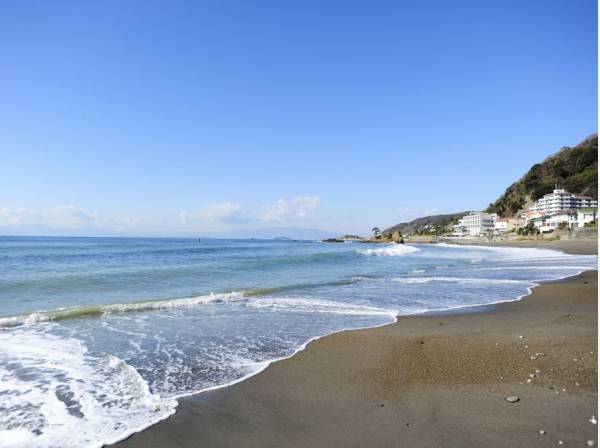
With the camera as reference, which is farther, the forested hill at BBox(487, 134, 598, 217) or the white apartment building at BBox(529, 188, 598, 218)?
the forested hill at BBox(487, 134, 598, 217)

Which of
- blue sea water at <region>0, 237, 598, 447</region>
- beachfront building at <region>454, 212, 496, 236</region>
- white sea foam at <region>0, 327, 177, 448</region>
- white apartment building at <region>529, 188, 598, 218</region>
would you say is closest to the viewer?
white sea foam at <region>0, 327, 177, 448</region>

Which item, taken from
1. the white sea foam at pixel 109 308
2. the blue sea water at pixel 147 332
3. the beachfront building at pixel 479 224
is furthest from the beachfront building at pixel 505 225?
the white sea foam at pixel 109 308

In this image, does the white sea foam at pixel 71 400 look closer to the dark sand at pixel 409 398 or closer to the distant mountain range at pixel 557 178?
the dark sand at pixel 409 398

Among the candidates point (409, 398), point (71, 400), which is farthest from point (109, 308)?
point (409, 398)

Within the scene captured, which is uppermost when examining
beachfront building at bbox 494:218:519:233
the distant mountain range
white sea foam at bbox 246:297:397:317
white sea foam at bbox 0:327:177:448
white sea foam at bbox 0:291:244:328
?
the distant mountain range

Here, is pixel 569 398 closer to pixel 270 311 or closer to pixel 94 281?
pixel 270 311

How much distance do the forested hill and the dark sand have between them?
141m

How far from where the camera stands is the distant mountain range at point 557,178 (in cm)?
12769

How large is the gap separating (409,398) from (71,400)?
425 centimetres

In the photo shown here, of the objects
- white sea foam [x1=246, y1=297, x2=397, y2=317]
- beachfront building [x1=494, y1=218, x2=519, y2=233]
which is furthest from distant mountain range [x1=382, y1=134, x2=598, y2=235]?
white sea foam [x1=246, y1=297, x2=397, y2=317]

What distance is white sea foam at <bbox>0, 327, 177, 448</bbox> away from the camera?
401 centimetres

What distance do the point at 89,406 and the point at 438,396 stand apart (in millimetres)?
4257

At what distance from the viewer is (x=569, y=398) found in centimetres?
443

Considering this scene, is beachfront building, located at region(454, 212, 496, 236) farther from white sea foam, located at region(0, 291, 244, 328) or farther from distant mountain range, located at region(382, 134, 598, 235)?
white sea foam, located at region(0, 291, 244, 328)
